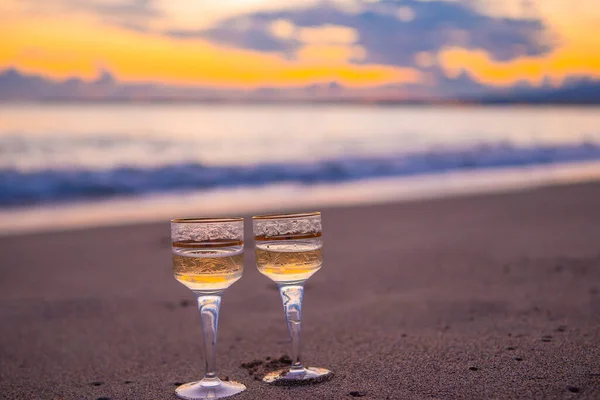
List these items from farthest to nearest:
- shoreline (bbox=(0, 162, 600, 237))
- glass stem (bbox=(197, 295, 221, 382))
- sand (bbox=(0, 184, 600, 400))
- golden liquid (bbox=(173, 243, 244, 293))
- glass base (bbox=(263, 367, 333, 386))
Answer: shoreline (bbox=(0, 162, 600, 237)) < sand (bbox=(0, 184, 600, 400)) < glass base (bbox=(263, 367, 333, 386)) < glass stem (bbox=(197, 295, 221, 382)) < golden liquid (bbox=(173, 243, 244, 293))

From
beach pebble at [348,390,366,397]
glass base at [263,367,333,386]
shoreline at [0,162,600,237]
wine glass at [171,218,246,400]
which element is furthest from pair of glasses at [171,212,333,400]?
shoreline at [0,162,600,237]

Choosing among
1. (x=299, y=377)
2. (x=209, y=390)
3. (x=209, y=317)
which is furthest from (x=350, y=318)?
(x=209, y=317)

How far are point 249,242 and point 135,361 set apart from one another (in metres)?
3.91

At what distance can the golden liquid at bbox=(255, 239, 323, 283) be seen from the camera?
295 centimetres

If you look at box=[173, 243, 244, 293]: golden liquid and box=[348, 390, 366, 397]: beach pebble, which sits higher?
box=[173, 243, 244, 293]: golden liquid

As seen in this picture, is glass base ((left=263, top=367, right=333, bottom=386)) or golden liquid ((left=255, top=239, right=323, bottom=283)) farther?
glass base ((left=263, top=367, right=333, bottom=386))

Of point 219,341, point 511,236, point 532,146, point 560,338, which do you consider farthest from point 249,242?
point 532,146

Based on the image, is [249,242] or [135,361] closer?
[135,361]

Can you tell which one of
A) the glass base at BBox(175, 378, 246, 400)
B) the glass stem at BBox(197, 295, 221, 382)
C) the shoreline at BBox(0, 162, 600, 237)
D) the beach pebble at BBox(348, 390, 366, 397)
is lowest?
the beach pebble at BBox(348, 390, 366, 397)

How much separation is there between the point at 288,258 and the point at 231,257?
23cm

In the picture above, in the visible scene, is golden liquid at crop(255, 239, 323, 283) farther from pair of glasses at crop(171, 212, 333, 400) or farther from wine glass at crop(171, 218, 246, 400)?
wine glass at crop(171, 218, 246, 400)

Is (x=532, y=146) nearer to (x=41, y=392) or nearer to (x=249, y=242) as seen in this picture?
(x=249, y=242)

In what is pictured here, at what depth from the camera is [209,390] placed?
3.13 m

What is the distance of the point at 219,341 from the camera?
425cm
